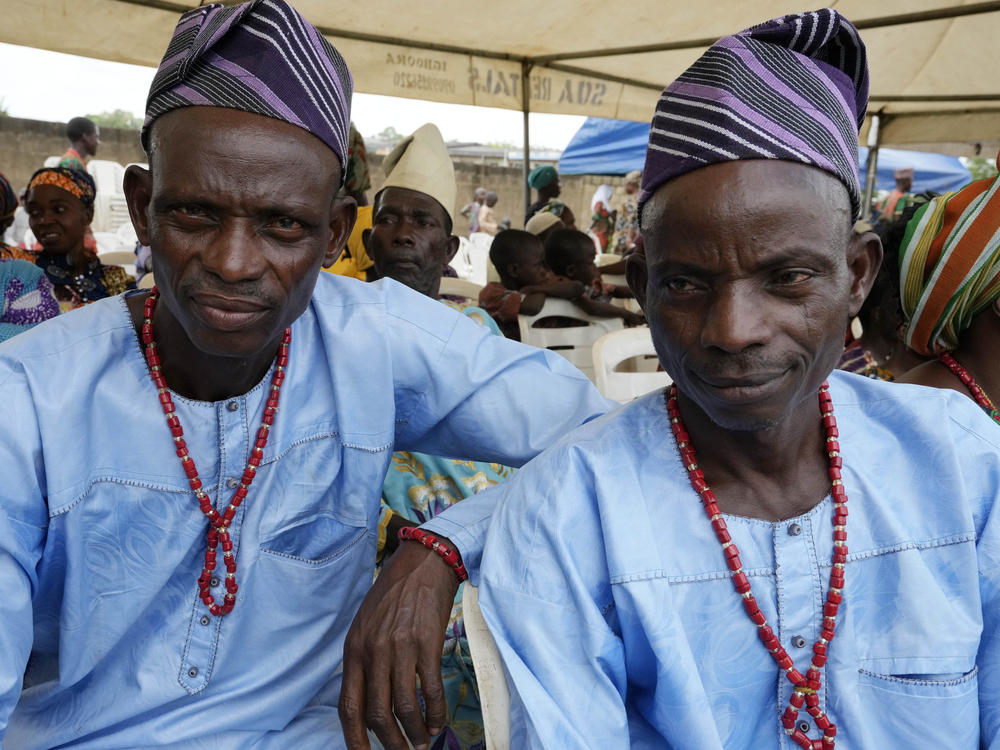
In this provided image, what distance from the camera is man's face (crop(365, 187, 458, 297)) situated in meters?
3.25

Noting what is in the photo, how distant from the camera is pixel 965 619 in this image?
1212 millimetres

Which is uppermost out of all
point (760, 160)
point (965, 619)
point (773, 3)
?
point (773, 3)

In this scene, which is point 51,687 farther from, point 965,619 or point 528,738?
point 965,619

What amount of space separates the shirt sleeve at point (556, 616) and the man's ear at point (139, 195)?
0.84 m

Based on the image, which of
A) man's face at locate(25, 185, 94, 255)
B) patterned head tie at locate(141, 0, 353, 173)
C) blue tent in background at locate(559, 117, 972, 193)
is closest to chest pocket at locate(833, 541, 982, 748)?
patterned head tie at locate(141, 0, 353, 173)

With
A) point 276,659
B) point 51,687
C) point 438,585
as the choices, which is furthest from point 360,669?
point 51,687

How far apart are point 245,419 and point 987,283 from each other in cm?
168

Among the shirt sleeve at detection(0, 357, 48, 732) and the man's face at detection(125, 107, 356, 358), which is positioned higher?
the man's face at detection(125, 107, 356, 358)

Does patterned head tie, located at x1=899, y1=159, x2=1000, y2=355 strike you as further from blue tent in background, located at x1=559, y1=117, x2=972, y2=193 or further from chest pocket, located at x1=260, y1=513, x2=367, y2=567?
blue tent in background, located at x1=559, y1=117, x2=972, y2=193

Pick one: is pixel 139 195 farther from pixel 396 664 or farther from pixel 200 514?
pixel 396 664

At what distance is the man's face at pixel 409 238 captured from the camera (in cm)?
325

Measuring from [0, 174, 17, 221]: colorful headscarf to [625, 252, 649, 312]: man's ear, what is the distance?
5290mm

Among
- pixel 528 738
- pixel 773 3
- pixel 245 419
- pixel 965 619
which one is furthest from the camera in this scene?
pixel 773 3

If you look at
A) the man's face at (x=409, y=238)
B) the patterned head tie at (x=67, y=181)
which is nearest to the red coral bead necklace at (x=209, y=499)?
the man's face at (x=409, y=238)
